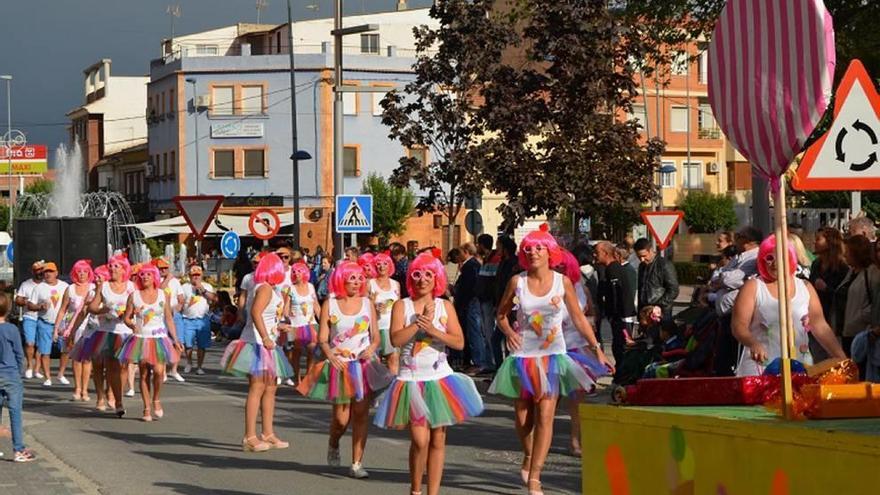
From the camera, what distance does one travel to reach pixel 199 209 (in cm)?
2962

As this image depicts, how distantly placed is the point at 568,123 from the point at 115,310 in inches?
528

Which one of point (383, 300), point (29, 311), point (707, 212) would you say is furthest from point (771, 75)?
point (707, 212)

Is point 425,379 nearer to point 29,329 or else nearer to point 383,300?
point 383,300

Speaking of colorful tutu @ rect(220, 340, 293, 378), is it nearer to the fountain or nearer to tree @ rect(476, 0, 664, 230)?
tree @ rect(476, 0, 664, 230)

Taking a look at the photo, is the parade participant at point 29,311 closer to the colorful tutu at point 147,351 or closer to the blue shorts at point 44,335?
the blue shorts at point 44,335

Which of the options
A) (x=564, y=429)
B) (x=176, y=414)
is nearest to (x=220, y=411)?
(x=176, y=414)

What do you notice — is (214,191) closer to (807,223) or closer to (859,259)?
(807,223)

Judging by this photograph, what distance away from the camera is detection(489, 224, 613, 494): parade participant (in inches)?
483

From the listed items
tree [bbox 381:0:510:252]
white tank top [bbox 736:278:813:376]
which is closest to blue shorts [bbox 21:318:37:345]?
tree [bbox 381:0:510:252]

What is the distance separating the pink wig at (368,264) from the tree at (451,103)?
41.8 feet

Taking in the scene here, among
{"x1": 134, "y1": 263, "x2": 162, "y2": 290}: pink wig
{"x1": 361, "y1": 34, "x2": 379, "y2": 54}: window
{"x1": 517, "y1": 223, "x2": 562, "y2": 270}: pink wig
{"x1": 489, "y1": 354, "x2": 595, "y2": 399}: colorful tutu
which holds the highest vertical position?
{"x1": 361, "y1": 34, "x2": 379, "y2": 54}: window

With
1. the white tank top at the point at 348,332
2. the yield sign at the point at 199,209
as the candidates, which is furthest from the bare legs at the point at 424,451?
the yield sign at the point at 199,209

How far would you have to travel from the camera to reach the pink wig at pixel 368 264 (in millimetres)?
17078

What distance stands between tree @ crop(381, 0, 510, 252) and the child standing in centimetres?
1676
